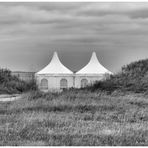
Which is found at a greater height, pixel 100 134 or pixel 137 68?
pixel 137 68

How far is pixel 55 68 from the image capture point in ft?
68.1

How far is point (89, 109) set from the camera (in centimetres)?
1152

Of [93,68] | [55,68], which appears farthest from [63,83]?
[93,68]

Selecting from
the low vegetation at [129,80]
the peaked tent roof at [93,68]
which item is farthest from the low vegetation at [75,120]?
the peaked tent roof at [93,68]

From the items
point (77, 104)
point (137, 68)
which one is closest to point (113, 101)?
point (77, 104)

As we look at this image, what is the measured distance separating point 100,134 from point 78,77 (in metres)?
13.4

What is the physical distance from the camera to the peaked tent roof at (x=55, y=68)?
2062 cm

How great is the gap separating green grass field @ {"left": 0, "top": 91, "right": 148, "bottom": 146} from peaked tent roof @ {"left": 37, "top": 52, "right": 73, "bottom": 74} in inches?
253

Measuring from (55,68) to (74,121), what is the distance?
1172cm

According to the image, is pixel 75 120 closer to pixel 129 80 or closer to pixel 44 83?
pixel 129 80

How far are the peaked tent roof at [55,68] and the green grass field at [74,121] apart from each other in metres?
6.42

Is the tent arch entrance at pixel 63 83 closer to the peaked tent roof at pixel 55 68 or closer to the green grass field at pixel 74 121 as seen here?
the peaked tent roof at pixel 55 68

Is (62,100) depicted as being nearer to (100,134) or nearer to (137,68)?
(100,134)

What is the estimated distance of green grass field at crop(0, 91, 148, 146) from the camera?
699cm
